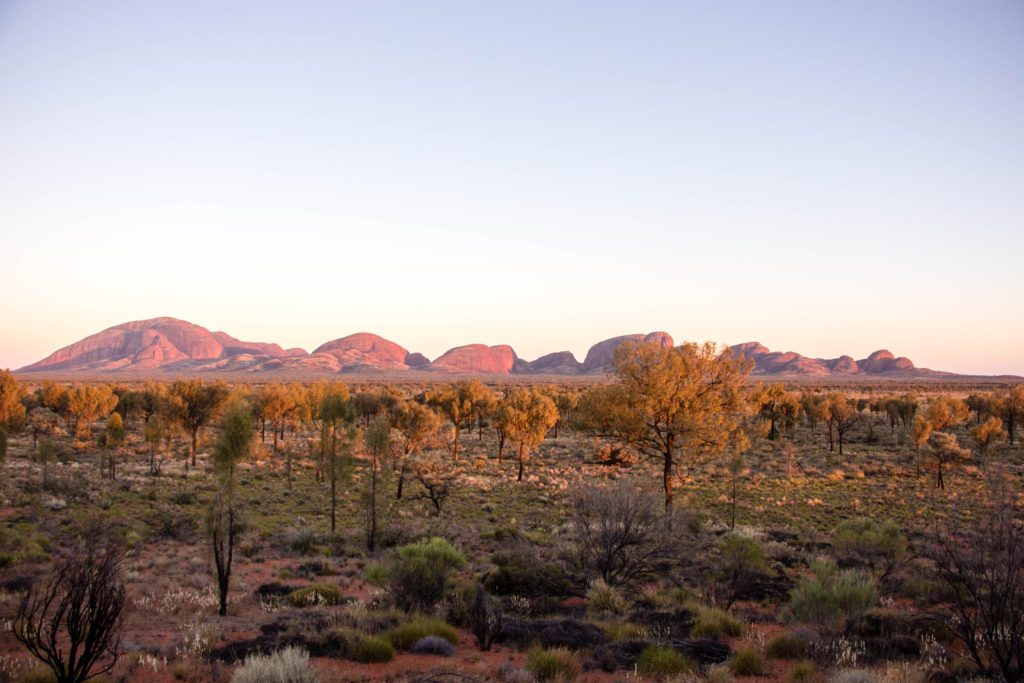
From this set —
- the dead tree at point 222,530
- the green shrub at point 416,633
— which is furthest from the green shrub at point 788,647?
the dead tree at point 222,530

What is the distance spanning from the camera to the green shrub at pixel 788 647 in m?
10.9

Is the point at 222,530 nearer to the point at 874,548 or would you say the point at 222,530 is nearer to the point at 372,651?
the point at 372,651

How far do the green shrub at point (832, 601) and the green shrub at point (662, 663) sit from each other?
145 inches

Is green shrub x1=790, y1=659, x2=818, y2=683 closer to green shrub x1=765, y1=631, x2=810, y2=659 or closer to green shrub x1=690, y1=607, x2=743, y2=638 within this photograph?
green shrub x1=765, y1=631, x2=810, y2=659

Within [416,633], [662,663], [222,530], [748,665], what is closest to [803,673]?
[748,665]

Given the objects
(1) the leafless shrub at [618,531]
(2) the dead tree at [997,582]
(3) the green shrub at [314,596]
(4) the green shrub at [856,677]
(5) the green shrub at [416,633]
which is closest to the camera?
(2) the dead tree at [997,582]

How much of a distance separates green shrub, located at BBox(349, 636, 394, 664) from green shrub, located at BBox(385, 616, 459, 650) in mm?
714

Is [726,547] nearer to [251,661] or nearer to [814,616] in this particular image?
[814,616]

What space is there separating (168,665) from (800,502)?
3557 centimetres

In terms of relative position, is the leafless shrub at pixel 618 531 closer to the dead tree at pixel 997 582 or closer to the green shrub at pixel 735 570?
the green shrub at pixel 735 570

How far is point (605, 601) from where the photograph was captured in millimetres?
14305

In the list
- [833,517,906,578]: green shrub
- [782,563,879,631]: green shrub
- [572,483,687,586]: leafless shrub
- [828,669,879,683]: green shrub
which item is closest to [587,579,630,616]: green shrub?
[572,483,687,586]: leafless shrub

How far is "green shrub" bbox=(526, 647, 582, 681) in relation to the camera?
9227 millimetres

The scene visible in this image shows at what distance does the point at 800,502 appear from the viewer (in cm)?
3569
